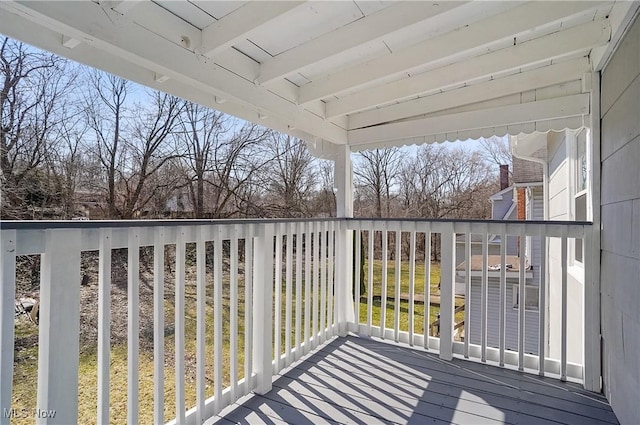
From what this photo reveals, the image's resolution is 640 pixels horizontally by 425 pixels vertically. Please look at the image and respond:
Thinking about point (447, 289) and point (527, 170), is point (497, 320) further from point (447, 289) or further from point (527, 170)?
point (447, 289)

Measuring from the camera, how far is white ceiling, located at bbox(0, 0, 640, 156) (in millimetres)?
1649

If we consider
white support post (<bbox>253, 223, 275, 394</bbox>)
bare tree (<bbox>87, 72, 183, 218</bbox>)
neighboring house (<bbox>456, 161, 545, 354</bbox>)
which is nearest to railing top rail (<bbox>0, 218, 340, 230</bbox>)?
white support post (<bbox>253, 223, 275, 394</bbox>)

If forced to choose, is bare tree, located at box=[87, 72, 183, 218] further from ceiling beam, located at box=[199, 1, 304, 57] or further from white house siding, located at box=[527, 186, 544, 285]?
white house siding, located at box=[527, 186, 544, 285]

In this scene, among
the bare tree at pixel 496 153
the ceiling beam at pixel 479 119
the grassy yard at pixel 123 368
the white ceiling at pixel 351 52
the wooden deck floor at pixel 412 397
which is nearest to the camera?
the white ceiling at pixel 351 52

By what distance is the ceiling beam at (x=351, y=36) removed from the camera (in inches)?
68.7

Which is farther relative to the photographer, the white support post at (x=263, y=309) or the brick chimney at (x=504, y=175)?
the brick chimney at (x=504, y=175)

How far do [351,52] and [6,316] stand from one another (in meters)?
2.14

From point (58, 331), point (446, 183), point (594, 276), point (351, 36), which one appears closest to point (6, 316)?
point (58, 331)

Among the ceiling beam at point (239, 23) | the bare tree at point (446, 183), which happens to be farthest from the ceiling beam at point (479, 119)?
the ceiling beam at point (239, 23)

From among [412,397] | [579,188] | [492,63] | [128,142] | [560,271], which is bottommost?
[412,397]

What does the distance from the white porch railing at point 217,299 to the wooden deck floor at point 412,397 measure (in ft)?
0.48

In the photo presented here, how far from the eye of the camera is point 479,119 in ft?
9.60

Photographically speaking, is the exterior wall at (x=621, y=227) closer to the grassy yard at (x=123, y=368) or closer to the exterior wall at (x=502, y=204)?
the grassy yard at (x=123, y=368)

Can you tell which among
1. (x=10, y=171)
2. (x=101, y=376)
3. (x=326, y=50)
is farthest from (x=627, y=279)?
(x=10, y=171)
